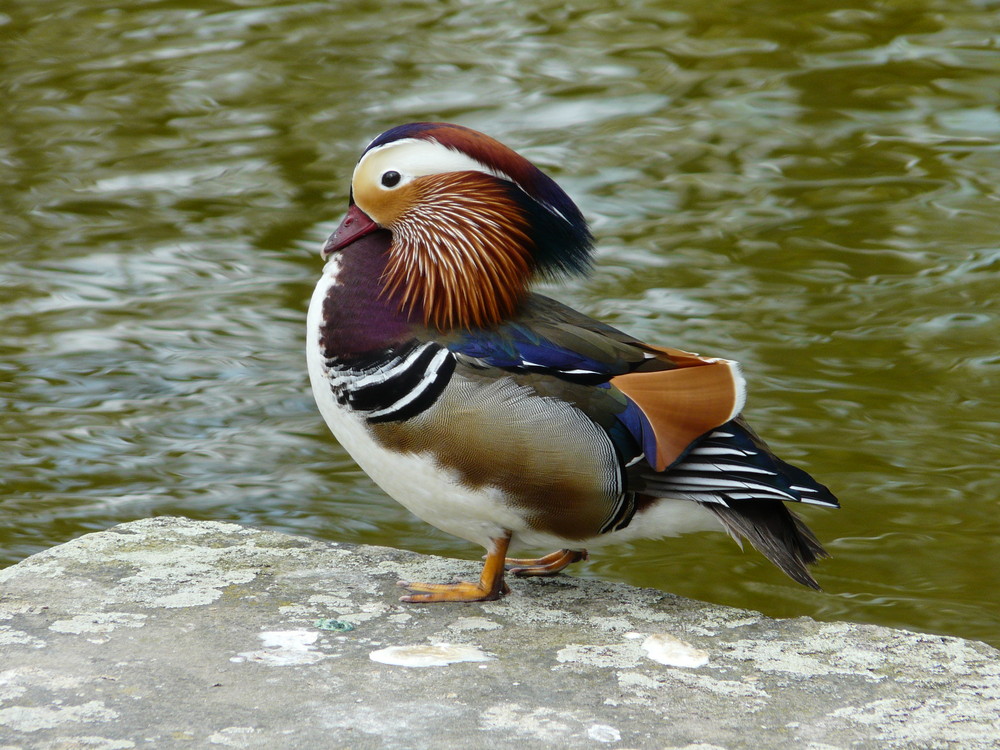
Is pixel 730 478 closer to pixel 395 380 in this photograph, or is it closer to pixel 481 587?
pixel 481 587

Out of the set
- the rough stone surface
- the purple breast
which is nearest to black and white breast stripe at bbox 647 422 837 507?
the rough stone surface

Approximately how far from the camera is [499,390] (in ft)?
11.1

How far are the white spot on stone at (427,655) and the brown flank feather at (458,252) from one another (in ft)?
2.58

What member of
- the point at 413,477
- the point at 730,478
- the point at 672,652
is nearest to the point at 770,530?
the point at 730,478

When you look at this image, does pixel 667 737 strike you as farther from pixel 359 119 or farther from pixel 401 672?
pixel 359 119

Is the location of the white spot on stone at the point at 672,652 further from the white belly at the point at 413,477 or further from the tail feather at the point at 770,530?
the white belly at the point at 413,477

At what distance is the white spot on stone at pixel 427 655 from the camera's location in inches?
124

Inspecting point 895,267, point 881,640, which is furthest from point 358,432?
point 895,267

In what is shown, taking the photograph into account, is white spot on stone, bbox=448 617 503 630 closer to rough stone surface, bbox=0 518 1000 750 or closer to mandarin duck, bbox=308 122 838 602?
rough stone surface, bbox=0 518 1000 750

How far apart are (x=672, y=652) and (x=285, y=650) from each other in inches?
34.9

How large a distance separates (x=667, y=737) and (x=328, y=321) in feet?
4.38

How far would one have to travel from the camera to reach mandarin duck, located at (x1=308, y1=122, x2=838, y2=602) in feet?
11.1

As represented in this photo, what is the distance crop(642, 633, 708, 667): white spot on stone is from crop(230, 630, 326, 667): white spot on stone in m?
0.76

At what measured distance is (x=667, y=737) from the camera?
2793mm
